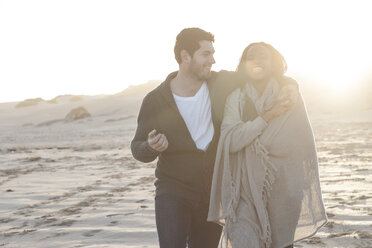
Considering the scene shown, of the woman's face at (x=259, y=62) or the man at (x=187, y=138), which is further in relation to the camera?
the man at (x=187, y=138)

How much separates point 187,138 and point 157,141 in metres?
0.28

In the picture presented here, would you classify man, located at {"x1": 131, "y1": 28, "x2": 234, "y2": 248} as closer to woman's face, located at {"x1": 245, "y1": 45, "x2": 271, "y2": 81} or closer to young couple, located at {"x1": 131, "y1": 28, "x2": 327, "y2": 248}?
young couple, located at {"x1": 131, "y1": 28, "x2": 327, "y2": 248}

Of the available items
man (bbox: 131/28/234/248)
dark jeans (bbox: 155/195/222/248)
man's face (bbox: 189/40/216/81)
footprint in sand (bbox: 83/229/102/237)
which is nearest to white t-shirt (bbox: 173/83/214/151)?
man (bbox: 131/28/234/248)

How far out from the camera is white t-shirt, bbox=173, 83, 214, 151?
3629 millimetres

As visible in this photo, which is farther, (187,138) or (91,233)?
(91,233)

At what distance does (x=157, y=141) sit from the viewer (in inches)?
134

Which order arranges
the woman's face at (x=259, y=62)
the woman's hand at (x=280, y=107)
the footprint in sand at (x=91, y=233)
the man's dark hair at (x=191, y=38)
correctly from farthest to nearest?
1. the footprint in sand at (x=91, y=233)
2. the man's dark hair at (x=191, y=38)
3. the woman's face at (x=259, y=62)
4. the woman's hand at (x=280, y=107)

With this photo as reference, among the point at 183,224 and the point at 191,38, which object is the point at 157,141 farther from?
the point at 191,38

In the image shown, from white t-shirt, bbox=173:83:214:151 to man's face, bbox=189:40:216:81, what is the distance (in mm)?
123

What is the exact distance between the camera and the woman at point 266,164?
10.7ft

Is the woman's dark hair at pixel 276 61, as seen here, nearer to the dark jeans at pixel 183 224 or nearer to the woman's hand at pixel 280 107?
the woman's hand at pixel 280 107

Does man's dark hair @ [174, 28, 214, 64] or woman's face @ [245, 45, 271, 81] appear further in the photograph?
man's dark hair @ [174, 28, 214, 64]

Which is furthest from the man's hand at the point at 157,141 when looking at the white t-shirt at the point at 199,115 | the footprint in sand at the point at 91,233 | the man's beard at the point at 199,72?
the footprint in sand at the point at 91,233

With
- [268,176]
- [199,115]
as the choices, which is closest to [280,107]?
[268,176]
